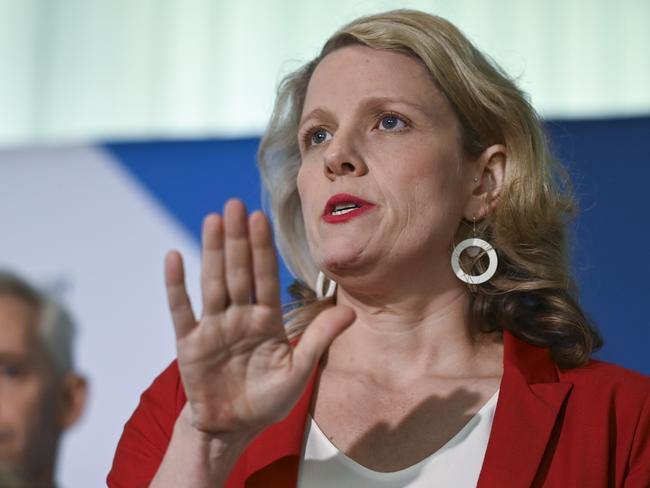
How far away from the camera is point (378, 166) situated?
5.51ft

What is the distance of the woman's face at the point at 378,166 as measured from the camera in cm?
165

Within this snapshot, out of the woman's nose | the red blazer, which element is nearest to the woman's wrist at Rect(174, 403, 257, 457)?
the red blazer

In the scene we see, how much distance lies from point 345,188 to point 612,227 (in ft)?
3.47

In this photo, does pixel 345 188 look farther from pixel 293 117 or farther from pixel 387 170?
pixel 293 117

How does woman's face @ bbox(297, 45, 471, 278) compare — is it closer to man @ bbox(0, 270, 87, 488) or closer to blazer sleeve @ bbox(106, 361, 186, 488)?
blazer sleeve @ bbox(106, 361, 186, 488)

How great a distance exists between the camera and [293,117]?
2.11 m

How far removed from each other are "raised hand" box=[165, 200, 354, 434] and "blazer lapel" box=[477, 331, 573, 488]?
0.42m

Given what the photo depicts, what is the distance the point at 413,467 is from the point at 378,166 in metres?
0.53

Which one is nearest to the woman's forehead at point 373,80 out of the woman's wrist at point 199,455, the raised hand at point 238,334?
the raised hand at point 238,334

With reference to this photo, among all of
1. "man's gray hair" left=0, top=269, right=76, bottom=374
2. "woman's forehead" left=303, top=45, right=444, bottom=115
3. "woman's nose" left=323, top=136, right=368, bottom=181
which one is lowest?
"man's gray hair" left=0, top=269, right=76, bottom=374

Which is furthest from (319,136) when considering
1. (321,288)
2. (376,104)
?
(321,288)

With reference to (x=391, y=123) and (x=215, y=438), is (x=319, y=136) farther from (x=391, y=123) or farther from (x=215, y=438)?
(x=215, y=438)

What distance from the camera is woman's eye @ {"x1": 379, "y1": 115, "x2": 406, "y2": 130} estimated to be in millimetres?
1747

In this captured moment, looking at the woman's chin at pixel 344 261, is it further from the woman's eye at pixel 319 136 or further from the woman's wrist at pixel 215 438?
the woman's wrist at pixel 215 438
